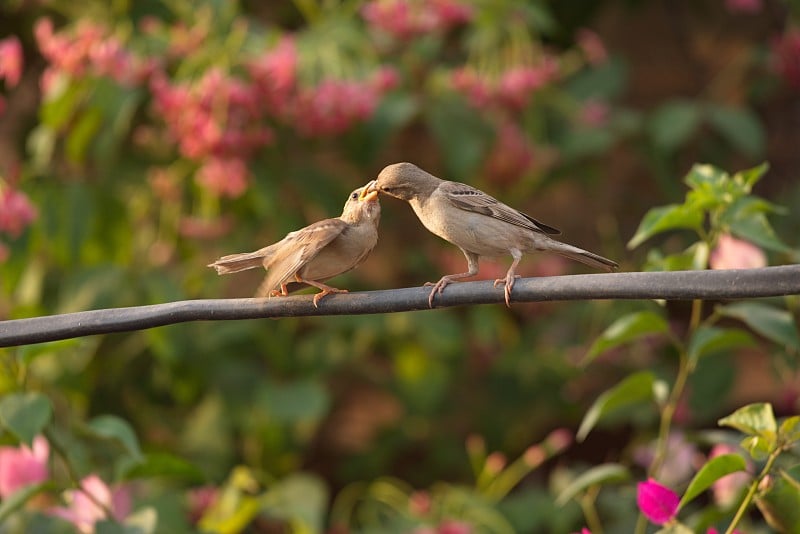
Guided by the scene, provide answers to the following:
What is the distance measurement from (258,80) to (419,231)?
4.37 feet

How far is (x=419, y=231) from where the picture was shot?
13.9ft

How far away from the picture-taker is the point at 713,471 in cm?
166

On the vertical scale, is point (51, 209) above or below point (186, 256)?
above

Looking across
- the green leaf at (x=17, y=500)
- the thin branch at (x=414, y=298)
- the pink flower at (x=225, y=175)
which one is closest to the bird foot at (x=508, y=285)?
the thin branch at (x=414, y=298)

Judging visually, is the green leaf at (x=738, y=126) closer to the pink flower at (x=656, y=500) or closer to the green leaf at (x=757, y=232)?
the green leaf at (x=757, y=232)

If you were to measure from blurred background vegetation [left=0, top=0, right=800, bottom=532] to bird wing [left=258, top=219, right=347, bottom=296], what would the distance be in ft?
3.21

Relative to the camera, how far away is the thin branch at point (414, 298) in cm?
133

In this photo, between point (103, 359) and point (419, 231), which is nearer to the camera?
point (103, 359)

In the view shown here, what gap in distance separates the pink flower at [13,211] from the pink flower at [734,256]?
172 cm

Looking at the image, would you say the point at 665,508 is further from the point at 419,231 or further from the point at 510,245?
the point at 419,231

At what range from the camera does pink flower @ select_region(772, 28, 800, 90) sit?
12.9 feet

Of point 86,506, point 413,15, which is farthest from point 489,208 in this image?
point 413,15

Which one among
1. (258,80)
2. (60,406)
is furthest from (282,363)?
(258,80)

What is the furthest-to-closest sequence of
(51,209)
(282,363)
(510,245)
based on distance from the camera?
(282,363) < (51,209) < (510,245)
